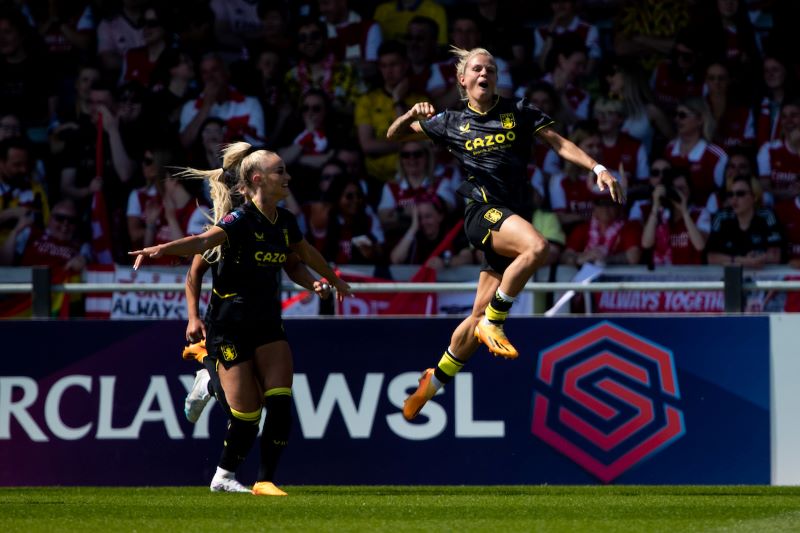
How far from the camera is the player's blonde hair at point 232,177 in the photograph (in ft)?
26.7

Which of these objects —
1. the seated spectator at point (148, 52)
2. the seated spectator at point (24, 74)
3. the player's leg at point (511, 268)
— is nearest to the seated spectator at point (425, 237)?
the seated spectator at point (148, 52)

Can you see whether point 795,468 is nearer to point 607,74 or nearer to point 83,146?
point 607,74

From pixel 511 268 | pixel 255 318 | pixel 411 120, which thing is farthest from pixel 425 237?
pixel 511 268

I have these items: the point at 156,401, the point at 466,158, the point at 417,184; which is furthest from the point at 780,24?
the point at 156,401

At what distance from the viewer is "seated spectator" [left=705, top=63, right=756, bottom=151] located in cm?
1267

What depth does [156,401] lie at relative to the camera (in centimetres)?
953

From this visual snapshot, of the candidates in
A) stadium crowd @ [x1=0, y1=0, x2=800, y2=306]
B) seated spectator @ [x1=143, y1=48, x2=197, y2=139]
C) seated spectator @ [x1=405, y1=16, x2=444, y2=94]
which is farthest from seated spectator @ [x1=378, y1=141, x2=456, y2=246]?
seated spectator @ [x1=143, y1=48, x2=197, y2=139]

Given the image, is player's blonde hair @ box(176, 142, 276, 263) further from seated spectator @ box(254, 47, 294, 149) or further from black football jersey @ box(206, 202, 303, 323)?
seated spectator @ box(254, 47, 294, 149)

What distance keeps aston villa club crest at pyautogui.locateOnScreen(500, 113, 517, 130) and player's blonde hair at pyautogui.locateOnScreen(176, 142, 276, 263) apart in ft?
4.65

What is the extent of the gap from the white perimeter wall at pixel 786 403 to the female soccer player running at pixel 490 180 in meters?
2.32

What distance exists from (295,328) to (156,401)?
112 cm

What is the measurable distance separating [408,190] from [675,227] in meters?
2.45

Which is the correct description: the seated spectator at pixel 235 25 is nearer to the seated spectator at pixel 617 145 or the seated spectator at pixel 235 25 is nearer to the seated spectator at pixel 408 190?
the seated spectator at pixel 408 190

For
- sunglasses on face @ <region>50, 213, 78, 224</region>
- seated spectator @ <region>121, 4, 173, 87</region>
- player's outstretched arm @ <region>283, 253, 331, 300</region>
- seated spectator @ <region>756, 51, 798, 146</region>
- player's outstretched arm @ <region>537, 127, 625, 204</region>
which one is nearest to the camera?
player's outstretched arm @ <region>537, 127, 625, 204</region>
